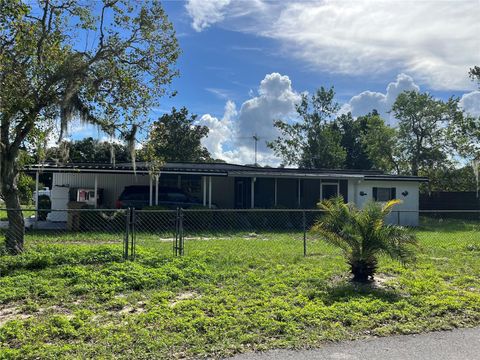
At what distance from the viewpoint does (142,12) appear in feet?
31.3

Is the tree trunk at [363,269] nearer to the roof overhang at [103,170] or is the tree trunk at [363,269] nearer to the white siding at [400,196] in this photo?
the roof overhang at [103,170]

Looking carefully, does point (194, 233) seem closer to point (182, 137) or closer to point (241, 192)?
point (241, 192)

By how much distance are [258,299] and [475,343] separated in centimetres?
274

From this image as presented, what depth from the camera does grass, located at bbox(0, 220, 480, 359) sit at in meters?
4.70

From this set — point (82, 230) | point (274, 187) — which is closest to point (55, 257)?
point (82, 230)

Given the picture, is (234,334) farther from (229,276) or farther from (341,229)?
(341,229)

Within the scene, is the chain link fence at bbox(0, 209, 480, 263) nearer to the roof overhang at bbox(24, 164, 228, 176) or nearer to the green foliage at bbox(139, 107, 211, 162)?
the roof overhang at bbox(24, 164, 228, 176)

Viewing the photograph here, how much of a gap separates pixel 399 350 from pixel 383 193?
59.1 feet

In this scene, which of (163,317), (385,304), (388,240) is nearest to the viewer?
(163,317)

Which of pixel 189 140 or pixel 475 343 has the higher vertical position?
pixel 189 140

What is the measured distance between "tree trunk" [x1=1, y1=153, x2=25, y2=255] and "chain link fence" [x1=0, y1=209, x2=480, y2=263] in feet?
0.08

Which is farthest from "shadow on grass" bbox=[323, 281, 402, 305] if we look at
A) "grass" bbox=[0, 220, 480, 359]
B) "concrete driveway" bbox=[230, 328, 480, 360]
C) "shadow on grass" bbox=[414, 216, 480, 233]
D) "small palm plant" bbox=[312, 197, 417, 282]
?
"shadow on grass" bbox=[414, 216, 480, 233]

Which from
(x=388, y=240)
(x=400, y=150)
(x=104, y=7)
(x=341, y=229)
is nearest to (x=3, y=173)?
(x=104, y=7)

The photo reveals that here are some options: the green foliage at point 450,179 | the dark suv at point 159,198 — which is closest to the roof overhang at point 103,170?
the dark suv at point 159,198
